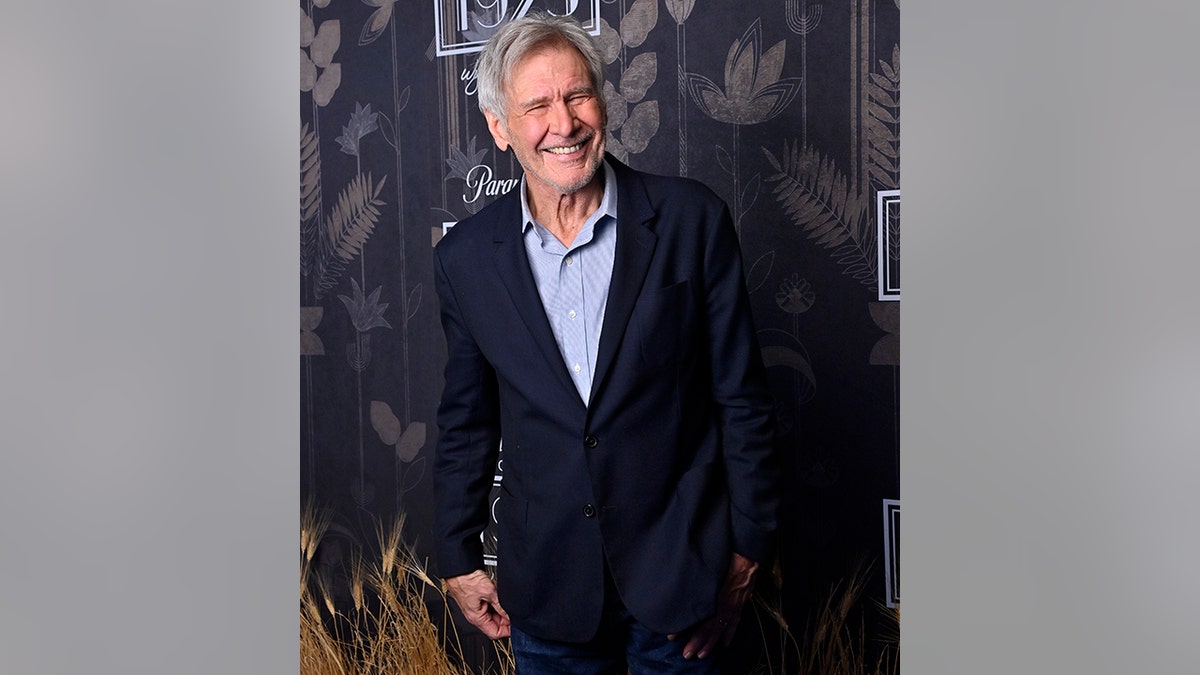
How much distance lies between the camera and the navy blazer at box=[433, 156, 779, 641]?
57.8 inches

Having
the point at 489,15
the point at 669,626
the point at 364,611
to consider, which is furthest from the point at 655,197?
the point at 364,611

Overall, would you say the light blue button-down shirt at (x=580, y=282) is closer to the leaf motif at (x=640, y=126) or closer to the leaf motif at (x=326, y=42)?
the leaf motif at (x=640, y=126)

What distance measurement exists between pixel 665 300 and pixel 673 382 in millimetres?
125

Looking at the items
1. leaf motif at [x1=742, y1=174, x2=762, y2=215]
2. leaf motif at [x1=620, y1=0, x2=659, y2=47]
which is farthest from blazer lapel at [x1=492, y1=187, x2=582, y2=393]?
leaf motif at [x1=620, y1=0, x2=659, y2=47]

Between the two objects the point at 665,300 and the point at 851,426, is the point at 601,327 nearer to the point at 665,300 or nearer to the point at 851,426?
the point at 665,300

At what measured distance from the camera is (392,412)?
273 cm

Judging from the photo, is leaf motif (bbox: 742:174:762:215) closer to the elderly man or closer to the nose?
the elderly man

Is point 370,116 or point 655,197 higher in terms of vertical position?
point 370,116

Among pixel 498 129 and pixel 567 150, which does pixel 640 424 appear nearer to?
pixel 567 150

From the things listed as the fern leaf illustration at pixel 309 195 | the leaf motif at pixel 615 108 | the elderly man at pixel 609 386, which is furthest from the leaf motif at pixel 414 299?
the elderly man at pixel 609 386

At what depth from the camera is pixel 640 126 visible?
229 centimetres

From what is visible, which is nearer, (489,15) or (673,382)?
(673,382)

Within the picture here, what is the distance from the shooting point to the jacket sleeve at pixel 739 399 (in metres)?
1.50

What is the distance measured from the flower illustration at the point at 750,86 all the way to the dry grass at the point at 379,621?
1.43 meters
